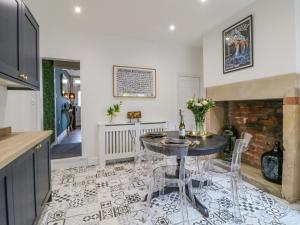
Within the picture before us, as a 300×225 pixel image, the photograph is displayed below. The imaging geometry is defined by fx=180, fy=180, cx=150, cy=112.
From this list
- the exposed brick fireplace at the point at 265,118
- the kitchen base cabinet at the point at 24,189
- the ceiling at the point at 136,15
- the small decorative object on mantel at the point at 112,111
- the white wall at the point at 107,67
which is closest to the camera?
the kitchen base cabinet at the point at 24,189

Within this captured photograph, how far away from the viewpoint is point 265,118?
307 cm

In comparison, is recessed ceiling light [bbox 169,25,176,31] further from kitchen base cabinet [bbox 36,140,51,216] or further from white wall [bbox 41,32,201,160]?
kitchen base cabinet [bbox 36,140,51,216]

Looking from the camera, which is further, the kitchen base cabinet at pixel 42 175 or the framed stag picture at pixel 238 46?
the framed stag picture at pixel 238 46

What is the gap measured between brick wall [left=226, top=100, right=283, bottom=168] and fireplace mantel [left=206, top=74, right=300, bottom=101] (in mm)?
428

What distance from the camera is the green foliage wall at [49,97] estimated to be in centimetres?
457

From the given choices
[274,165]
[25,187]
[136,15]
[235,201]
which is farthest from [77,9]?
[274,165]

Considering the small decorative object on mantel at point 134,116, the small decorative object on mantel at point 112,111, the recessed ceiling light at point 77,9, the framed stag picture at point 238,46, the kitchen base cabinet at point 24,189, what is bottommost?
the kitchen base cabinet at point 24,189

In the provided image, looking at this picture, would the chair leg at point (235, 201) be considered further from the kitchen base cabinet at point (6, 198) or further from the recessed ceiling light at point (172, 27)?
the recessed ceiling light at point (172, 27)

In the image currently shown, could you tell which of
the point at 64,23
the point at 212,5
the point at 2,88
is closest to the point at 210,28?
the point at 212,5

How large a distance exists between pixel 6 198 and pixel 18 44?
1.38 meters

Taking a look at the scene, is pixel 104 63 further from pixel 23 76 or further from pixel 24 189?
pixel 24 189

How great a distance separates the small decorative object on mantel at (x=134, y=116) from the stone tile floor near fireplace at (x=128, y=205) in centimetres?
143

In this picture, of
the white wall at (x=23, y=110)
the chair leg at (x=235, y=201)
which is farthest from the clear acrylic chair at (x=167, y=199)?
the white wall at (x=23, y=110)

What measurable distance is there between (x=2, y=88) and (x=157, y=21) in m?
2.65
